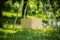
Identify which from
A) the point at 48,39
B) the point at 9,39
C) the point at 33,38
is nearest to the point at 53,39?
the point at 48,39

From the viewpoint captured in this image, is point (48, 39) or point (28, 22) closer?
point (48, 39)

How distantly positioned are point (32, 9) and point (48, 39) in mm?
9360

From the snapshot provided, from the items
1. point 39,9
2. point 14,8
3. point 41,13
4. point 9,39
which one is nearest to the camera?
point 9,39

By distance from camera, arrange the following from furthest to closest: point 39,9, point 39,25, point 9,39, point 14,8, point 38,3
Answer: point 14,8 < point 39,9 < point 38,3 < point 39,25 < point 9,39

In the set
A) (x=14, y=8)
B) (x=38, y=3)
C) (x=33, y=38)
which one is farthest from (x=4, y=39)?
(x=14, y=8)

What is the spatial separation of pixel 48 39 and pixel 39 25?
4.20 meters

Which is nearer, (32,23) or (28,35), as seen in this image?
(28,35)

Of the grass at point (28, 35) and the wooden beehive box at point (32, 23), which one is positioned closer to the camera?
the grass at point (28, 35)

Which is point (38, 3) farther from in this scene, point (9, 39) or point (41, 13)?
point (9, 39)

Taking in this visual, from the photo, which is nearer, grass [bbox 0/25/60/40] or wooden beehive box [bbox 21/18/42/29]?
grass [bbox 0/25/60/40]

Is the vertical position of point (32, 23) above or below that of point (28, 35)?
above

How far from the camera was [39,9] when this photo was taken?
729 inches

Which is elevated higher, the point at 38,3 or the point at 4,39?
the point at 38,3

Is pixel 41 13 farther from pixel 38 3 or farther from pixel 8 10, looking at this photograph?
pixel 8 10
